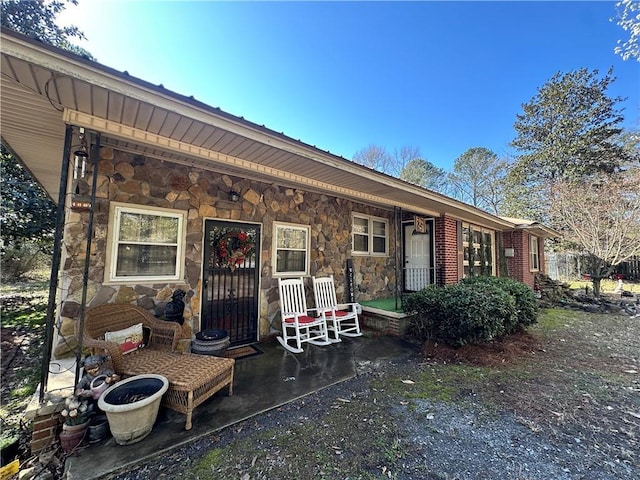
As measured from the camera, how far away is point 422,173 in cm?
1822

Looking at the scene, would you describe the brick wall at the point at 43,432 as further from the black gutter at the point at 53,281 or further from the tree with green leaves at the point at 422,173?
the tree with green leaves at the point at 422,173

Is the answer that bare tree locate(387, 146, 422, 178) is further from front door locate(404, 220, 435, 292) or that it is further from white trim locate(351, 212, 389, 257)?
white trim locate(351, 212, 389, 257)

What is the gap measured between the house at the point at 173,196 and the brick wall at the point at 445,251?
811 millimetres

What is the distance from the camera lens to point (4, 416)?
2.83 meters

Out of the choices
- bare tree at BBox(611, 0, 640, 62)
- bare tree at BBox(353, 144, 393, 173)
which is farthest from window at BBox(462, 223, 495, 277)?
bare tree at BBox(353, 144, 393, 173)

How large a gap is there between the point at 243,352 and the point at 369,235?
394 cm

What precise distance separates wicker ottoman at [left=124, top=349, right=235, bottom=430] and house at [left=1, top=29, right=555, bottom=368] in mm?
817

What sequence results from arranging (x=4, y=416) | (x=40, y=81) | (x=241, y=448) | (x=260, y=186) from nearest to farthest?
(x=40, y=81), (x=241, y=448), (x=4, y=416), (x=260, y=186)

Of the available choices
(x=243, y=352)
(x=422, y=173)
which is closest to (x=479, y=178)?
(x=422, y=173)

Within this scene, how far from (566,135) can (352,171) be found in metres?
20.0

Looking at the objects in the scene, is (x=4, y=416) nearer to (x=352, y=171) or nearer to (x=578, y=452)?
(x=352, y=171)

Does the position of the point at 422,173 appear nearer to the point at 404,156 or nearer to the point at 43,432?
the point at 404,156

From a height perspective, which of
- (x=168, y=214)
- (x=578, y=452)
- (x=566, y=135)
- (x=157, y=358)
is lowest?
(x=578, y=452)

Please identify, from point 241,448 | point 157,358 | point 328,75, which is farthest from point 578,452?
point 328,75
